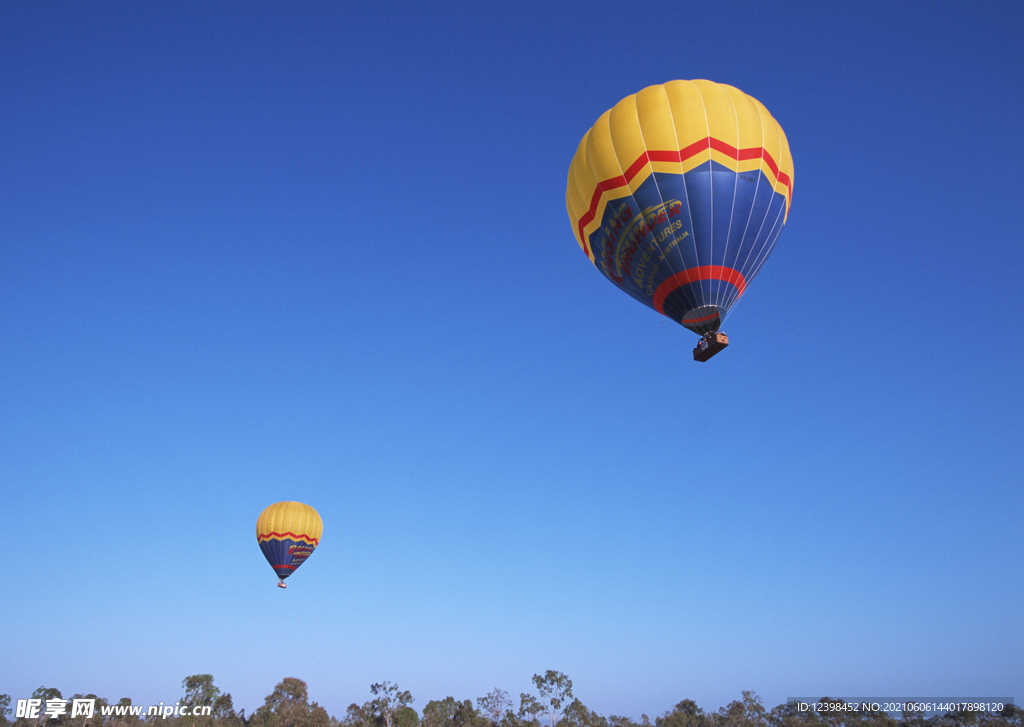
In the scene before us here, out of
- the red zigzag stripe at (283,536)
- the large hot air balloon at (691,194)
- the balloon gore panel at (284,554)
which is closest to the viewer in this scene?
the large hot air balloon at (691,194)

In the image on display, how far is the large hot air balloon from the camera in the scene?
19.0 metres

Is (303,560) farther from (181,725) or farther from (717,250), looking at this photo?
(717,250)

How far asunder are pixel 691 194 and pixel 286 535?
39.7 m

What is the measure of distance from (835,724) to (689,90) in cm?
6279

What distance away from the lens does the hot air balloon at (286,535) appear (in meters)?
46.8

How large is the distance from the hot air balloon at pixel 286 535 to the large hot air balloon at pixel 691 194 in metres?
36.7

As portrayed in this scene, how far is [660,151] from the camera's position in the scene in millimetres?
19250

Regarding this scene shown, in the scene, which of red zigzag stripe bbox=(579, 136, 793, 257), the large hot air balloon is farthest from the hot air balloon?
red zigzag stripe bbox=(579, 136, 793, 257)

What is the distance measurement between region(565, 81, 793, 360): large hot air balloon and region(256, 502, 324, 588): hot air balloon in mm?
36652

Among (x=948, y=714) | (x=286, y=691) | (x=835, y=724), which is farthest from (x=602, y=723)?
(x=286, y=691)

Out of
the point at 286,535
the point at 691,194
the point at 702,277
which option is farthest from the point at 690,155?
the point at 286,535

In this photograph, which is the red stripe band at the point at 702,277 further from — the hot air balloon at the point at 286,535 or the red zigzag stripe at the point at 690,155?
the hot air balloon at the point at 286,535

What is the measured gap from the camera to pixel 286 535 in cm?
4719

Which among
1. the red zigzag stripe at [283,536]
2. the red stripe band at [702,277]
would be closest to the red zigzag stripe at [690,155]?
the red stripe band at [702,277]
